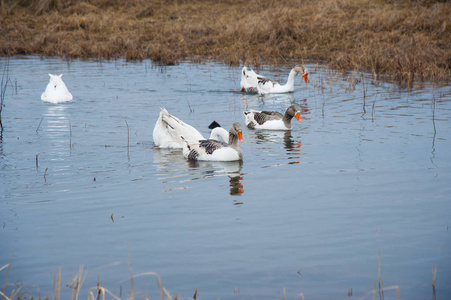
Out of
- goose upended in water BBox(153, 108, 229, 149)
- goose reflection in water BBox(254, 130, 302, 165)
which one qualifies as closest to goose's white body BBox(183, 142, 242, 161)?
goose upended in water BBox(153, 108, 229, 149)

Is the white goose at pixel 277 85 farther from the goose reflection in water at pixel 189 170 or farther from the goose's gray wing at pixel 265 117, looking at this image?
the goose reflection in water at pixel 189 170

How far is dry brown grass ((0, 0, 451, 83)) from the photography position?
1903cm

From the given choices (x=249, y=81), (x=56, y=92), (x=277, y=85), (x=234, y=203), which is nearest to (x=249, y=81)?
(x=249, y=81)

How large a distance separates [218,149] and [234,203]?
2.33 meters

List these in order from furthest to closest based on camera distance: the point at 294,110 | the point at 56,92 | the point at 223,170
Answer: the point at 56,92, the point at 294,110, the point at 223,170

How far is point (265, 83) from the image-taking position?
52.7 ft

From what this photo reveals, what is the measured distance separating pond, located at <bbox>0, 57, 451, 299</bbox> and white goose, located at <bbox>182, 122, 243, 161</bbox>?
18 cm

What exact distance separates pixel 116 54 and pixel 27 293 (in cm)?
1856

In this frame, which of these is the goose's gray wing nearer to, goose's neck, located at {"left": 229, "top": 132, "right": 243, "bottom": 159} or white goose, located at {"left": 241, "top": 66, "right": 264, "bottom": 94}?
goose's neck, located at {"left": 229, "top": 132, "right": 243, "bottom": 159}

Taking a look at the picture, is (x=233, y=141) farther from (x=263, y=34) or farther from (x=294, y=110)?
(x=263, y=34)

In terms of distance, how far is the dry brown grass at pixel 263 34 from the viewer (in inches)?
749

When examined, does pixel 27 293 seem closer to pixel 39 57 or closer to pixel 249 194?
pixel 249 194

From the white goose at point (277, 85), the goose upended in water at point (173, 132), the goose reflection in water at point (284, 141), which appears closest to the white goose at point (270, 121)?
the goose reflection in water at point (284, 141)

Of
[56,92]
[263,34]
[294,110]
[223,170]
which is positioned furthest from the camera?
[263,34]
